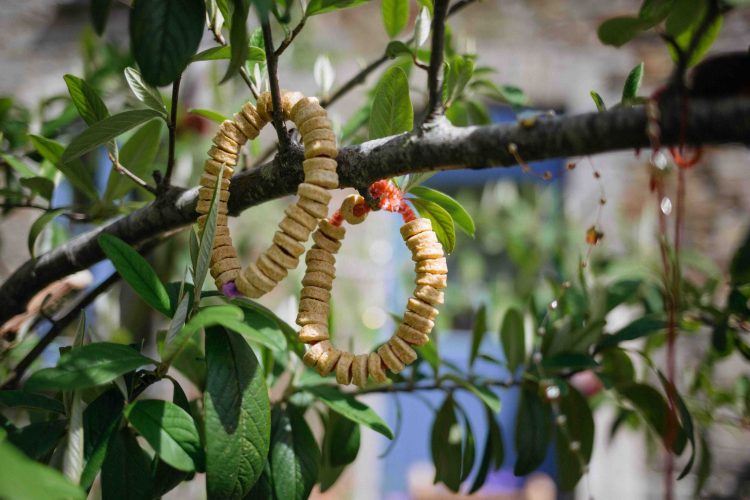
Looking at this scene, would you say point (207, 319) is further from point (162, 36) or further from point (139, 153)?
point (139, 153)

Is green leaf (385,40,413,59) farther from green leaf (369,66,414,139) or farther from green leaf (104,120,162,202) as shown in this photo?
green leaf (104,120,162,202)

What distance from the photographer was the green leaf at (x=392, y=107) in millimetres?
543

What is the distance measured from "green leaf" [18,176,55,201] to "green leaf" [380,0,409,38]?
42 cm

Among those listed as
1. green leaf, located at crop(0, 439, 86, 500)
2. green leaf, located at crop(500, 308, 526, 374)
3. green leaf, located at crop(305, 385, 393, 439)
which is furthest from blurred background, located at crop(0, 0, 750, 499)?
green leaf, located at crop(0, 439, 86, 500)

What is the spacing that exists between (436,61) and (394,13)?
0.82 ft

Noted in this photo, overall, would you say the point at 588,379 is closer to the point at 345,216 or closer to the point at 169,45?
the point at 345,216

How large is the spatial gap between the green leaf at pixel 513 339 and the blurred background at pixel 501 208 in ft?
2.86

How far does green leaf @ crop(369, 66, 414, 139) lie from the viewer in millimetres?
543

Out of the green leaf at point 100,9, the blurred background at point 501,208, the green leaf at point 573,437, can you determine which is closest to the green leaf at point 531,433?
the green leaf at point 573,437

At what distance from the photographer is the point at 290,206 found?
0.47 meters

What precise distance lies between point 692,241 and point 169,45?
2.27m

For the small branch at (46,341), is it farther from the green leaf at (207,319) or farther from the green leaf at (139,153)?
the green leaf at (207,319)

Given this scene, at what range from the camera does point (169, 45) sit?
441 mm

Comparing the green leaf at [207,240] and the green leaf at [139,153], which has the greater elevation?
the green leaf at [139,153]
